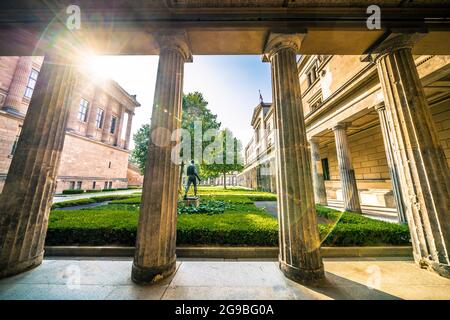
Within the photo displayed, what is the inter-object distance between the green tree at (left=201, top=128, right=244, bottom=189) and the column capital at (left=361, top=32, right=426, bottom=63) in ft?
68.3

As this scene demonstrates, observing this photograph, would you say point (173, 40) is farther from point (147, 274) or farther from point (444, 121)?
point (444, 121)

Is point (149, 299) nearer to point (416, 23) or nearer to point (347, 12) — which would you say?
point (347, 12)

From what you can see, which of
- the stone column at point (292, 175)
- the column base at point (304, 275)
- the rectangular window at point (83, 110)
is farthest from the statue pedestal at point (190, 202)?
the rectangular window at point (83, 110)

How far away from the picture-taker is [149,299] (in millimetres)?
2361

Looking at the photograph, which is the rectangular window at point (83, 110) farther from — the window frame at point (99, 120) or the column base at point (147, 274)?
the column base at point (147, 274)

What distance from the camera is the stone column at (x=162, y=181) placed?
286cm

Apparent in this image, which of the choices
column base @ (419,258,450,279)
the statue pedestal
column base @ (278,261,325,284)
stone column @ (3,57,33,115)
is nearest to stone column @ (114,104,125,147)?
stone column @ (3,57,33,115)

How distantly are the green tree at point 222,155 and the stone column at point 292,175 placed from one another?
810 inches

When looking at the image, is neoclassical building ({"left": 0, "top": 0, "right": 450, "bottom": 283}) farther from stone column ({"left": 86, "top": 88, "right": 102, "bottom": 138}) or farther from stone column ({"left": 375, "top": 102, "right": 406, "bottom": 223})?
stone column ({"left": 86, "top": 88, "right": 102, "bottom": 138})

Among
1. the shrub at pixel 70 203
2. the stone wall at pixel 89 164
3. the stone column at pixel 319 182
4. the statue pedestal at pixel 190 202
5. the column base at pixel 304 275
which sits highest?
the stone wall at pixel 89 164

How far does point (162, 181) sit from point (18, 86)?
70.7 ft

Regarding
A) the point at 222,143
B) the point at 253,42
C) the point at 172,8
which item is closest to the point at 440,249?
the point at 253,42

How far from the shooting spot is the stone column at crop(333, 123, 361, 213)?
320 inches
